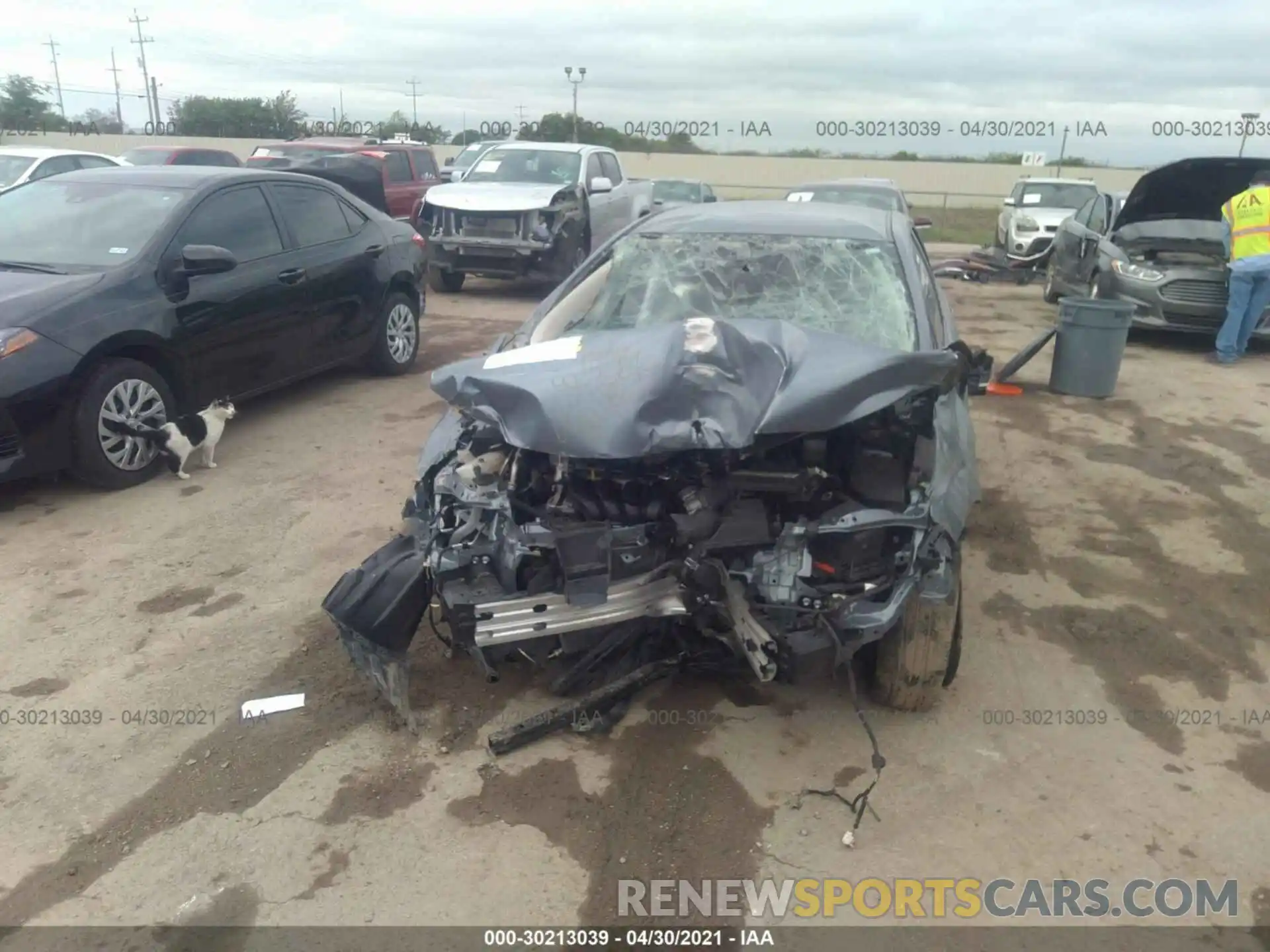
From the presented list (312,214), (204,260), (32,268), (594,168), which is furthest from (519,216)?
(32,268)

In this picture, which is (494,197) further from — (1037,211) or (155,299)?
(1037,211)

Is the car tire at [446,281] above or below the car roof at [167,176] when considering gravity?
below

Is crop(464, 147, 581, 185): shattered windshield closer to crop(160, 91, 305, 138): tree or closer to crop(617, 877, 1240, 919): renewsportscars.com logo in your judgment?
crop(617, 877, 1240, 919): renewsportscars.com logo

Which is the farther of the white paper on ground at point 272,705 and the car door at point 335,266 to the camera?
the car door at point 335,266

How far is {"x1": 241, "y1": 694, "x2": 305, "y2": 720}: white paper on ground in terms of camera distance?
3416mm

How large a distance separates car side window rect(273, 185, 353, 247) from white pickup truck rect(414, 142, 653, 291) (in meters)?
3.96

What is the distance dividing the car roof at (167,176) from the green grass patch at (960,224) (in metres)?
17.9

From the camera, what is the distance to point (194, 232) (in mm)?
5828

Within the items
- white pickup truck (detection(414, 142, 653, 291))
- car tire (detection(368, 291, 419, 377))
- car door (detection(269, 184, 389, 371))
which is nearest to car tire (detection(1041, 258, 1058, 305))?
white pickup truck (detection(414, 142, 653, 291))

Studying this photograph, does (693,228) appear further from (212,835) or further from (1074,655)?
(212,835)

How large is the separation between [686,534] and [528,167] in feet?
34.3

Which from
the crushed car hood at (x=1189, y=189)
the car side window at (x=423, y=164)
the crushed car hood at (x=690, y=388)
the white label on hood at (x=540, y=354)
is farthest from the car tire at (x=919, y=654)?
the car side window at (x=423, y=164)

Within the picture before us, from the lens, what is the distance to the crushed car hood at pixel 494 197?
36.3 ft

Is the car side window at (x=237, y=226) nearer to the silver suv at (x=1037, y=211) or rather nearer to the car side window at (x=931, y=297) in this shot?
the car side window at (x=931, y=297)
